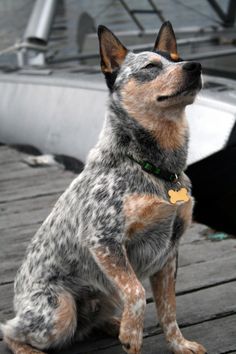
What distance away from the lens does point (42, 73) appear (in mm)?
6961

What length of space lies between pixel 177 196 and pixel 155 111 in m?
0.33

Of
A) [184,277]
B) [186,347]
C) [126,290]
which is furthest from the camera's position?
[184,277]

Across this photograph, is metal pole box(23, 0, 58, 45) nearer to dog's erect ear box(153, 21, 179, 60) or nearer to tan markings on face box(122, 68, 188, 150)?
dog's erect ear box(153, 21, 179, 60)

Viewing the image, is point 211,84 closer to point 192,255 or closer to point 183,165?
point 192,255

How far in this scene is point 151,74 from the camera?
2738 millimetres

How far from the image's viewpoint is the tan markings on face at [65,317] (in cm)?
276

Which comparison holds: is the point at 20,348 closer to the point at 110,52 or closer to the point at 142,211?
the point at 142,211

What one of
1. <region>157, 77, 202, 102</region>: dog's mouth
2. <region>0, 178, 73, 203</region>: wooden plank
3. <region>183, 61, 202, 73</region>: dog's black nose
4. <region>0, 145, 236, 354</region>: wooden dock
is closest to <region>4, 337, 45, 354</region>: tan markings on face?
<region>0, 145, 236, 354</region>: wooden dock

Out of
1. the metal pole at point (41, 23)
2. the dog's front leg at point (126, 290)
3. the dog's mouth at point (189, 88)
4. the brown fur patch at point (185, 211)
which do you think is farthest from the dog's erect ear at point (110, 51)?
the metal pole at point (41, 23)

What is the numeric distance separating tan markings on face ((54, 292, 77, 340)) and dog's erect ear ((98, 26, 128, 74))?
35.6 inches

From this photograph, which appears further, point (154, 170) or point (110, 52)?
point (110, 52)

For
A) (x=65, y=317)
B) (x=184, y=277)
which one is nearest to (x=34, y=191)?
(x=184, y=277)

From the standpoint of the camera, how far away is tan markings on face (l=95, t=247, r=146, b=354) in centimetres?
257

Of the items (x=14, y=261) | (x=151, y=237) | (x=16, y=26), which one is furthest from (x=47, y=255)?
(x=16, y=26)
